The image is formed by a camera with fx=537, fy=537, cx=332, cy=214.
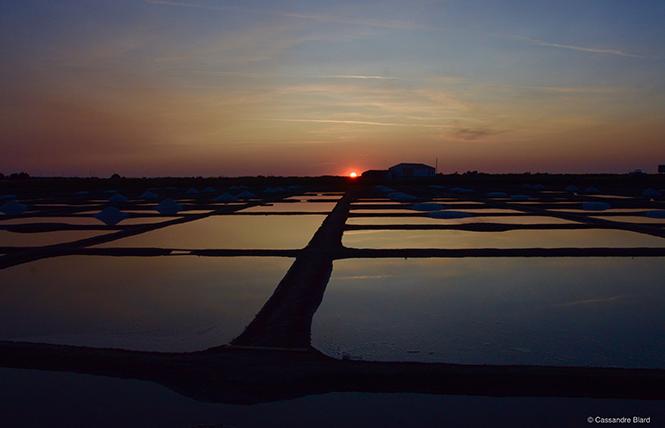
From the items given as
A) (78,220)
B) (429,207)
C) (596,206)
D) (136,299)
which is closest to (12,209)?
(78,220)

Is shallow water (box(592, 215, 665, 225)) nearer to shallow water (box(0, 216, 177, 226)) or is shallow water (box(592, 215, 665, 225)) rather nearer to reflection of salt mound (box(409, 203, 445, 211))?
reflection of salt mound (box(409, 203, 445, 211))

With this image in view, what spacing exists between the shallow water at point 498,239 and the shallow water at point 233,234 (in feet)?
6.24

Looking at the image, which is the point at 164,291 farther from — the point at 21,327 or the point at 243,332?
the point at 243,332

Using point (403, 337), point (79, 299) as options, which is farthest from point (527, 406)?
point (79, 299)

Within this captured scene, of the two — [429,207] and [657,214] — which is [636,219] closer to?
[657,214]

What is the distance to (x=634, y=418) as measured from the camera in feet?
15.2

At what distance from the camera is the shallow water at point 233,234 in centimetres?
1540

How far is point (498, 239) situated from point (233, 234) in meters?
8.53

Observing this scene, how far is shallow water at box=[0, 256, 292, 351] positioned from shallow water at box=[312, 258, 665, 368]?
1.46m

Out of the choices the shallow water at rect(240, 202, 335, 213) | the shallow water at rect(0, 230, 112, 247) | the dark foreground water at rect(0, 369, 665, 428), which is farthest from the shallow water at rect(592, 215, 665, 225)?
the shallow water at rect(0, 230, 112, 247)

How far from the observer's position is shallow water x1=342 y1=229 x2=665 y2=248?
14.8m

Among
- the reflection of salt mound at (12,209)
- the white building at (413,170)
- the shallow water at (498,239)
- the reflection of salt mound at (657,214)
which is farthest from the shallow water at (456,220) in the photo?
the white building at (413,170)

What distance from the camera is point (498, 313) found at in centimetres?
786

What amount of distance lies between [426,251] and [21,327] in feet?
30.3
